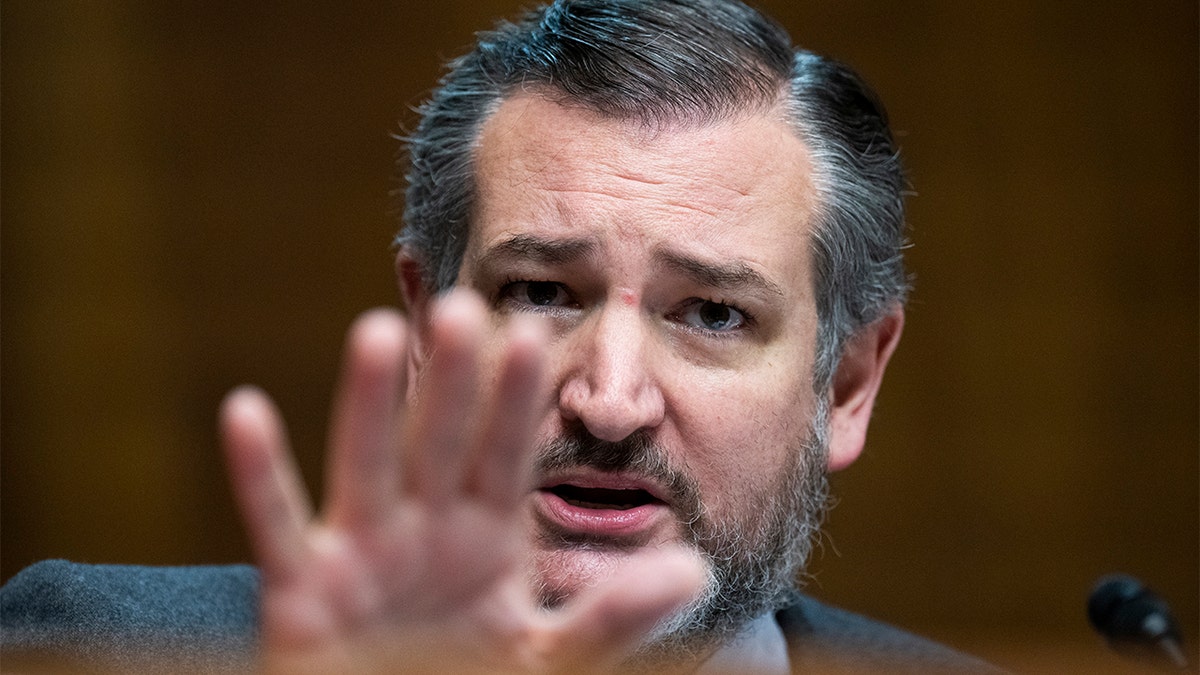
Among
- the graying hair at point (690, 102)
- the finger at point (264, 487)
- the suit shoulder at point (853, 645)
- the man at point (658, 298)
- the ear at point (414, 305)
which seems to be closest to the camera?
the finger at point (264, 487)

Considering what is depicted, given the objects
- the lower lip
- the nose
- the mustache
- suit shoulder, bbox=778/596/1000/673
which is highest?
the nose

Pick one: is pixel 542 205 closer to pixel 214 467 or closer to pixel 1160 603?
pixel 1160 603

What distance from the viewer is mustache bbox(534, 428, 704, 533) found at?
5.59 ft

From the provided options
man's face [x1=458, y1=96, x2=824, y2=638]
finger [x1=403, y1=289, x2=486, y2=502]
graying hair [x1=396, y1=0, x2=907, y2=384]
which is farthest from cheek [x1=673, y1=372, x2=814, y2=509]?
finger [x1=403, y1=289, x2=486, y2=502]

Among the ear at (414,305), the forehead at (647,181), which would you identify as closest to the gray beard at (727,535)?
the forehead at (647,181)

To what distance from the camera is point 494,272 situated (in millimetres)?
1869

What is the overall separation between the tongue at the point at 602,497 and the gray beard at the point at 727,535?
5 centimetres

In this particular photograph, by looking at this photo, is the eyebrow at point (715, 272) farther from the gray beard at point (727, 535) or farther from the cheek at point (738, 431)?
the gray beard at point (727, 535)

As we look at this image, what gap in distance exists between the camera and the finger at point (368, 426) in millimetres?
955

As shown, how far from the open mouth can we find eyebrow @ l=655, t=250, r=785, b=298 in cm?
31

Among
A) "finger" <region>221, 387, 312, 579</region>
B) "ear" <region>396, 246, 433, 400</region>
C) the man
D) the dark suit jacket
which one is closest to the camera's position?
"finger" <region>221, 387, 312, 579</region>

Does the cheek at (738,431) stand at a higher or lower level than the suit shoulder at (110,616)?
higher

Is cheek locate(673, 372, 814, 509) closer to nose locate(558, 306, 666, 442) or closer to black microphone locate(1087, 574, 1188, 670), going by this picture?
nose locate(558, 306, 666, 442)

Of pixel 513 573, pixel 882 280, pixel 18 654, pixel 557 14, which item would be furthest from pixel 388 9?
pixel 513 573
